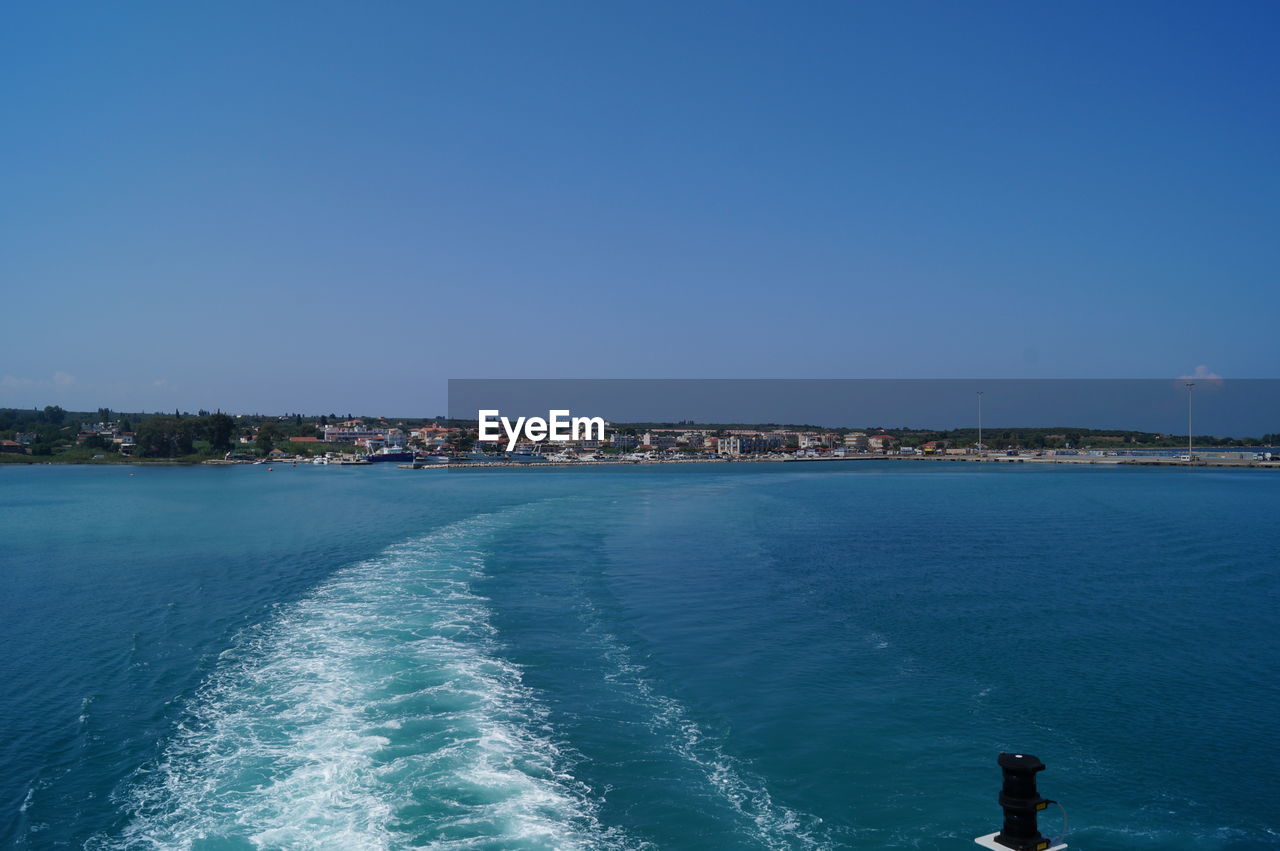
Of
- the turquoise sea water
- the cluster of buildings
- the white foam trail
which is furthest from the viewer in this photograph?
the cluster of buildings

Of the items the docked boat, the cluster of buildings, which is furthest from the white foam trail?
the cluster of buildings

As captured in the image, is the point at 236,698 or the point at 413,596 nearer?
the point at 236,698

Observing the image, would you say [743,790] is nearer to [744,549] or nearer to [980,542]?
[744,549]

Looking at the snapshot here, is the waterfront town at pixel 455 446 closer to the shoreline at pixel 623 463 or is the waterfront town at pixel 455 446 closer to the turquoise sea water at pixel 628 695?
the shoreline at pixel 623 463

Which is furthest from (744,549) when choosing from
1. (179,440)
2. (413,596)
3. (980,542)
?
(179,440)

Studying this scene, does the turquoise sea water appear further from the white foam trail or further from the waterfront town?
the waterfront town

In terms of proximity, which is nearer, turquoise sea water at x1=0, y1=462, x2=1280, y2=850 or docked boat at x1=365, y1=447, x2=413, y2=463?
turquoise sea water at x1=0, y1=462, x2=1280, y2=850

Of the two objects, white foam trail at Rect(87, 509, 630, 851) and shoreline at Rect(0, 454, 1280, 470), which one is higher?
white foam trail at Rect(87, 509, 630, 851)
